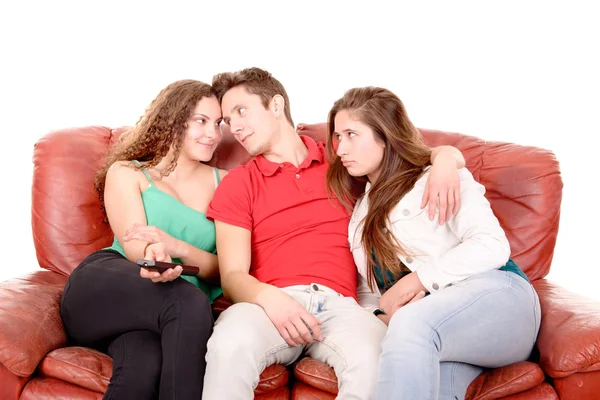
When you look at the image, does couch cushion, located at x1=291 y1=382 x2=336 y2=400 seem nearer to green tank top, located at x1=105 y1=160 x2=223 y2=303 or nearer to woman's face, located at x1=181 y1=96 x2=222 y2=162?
green tank top, located at x1=105 y1=160 x2=223 y2=303

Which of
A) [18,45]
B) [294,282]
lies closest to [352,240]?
[294,282]

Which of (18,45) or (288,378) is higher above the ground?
(18,45)

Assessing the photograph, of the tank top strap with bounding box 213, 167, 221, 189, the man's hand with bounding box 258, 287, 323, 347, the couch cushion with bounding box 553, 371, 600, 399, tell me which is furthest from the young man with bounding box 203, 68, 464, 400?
the couch cushion with bounding box 553, 371, 600, 399

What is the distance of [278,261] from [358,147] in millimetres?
446

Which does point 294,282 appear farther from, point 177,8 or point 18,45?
point 18,45

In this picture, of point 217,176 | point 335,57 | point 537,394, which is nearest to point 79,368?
point 217,176

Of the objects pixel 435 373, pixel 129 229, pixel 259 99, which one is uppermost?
pixel 259 99

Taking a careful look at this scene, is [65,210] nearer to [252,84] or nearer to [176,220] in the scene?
[176,220]

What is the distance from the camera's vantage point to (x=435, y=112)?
3.22 metres

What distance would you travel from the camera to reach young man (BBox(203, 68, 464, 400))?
5.98ft

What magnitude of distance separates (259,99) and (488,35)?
130 centimetres

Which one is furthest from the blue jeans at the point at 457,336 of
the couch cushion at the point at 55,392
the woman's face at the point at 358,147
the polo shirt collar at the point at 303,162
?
the couch cushion at the point at 55,392

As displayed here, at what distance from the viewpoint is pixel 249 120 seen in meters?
2.39

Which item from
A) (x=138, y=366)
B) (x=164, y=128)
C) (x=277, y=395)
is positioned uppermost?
(x=164, y=128)
